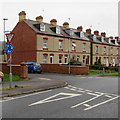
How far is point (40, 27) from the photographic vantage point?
3666 cm

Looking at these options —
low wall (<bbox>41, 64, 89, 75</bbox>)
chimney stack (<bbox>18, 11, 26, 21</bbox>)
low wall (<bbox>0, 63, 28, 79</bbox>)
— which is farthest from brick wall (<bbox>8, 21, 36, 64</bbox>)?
low wall (<bbox>0, 63, 28, 79</bbox>)

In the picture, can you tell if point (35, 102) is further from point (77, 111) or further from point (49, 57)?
point (49, 57)

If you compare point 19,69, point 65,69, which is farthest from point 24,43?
point 19,69

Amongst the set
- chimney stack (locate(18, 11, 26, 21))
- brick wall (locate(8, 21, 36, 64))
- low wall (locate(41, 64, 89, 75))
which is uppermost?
chimney stack (locate(18, 11, 26, 21))

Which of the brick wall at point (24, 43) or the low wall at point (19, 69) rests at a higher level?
the brick wall at point (24, 43)

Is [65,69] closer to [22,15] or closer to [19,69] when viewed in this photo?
[19,69]

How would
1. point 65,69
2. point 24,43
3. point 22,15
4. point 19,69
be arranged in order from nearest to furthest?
point 19,69 → point 65,69 → point 24,43 → point 22,15

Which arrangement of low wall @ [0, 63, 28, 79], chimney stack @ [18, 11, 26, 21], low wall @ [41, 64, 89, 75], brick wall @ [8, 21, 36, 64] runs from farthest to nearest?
chimney stack @ [18, 11, 26, 21]
brick wall @ [8, 21, 36, 64]
low wall @ [41, 64, 89, 75]
low wall @ [0, 63, 28, 79]

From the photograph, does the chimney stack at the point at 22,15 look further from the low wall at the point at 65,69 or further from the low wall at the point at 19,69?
the low wall at the point at 19,69

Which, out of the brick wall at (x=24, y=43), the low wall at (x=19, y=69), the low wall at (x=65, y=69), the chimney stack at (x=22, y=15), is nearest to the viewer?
the low wall at (x=19, y=69)

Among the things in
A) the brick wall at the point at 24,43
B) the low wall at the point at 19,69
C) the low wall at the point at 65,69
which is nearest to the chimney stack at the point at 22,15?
the brick wall at the point at 24,43

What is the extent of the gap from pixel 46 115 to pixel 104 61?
159 feet

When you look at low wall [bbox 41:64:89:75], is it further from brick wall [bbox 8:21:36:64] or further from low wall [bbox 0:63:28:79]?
low wall [bbox 0:63:28:79]

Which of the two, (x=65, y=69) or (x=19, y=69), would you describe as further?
(x=65, y=69)
